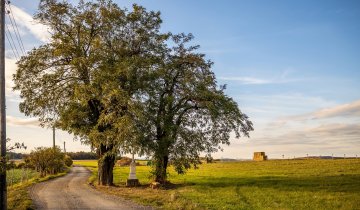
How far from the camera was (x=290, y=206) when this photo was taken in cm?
2197

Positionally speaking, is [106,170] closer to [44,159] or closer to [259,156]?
[44,159]

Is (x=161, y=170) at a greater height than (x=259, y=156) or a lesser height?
greater

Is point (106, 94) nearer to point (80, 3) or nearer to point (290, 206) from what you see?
point (80, 3)

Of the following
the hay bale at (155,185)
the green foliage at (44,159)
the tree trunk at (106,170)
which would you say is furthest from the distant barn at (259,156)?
the hay bale at (155,185)

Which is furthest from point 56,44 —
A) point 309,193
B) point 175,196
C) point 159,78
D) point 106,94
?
point 309,193

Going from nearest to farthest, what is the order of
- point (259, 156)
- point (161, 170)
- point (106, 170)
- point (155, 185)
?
1. point (155, 185)
2. point (161, 170)
3. point (106, 170)
4. point (259, 156)

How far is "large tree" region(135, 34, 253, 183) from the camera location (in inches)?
1319

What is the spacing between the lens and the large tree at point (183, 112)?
33.5 m

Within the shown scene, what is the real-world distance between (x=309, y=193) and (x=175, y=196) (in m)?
9.43

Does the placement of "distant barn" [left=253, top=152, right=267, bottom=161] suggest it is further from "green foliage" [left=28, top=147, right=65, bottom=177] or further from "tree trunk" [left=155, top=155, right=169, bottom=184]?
"tree trunk" [left=155, top=155, right=169, bottom=184]

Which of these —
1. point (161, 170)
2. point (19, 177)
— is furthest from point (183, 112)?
point (19, 177)

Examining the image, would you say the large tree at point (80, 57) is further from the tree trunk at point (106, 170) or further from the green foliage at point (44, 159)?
the green foliage at point (44, 159)

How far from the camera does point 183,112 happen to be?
35.6 metres

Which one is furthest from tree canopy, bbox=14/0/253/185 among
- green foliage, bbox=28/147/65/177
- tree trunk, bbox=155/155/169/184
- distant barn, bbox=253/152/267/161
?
distant barn, bbox=253/152/267/161
